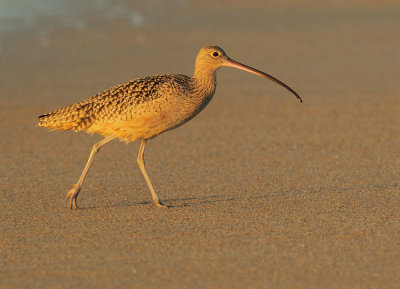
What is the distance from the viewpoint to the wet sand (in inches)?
222

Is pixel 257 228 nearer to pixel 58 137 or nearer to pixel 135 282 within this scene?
pixel 135 282

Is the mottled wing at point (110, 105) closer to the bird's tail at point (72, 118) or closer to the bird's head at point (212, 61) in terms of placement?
the bird's tail at point (72, 118)

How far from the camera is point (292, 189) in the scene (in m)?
8.00

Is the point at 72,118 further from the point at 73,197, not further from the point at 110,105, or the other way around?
the point at 73,197

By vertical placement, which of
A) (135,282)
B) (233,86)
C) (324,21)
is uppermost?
(324,21)

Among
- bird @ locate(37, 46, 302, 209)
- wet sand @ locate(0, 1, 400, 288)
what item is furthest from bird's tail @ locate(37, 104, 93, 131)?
wet sand @ locate(0, 1, 400, 288)

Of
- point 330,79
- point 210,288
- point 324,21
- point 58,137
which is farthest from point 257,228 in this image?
point 324,21

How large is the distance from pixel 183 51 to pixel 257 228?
12.3 m

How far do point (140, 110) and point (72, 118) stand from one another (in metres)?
0.69

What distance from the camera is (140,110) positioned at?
23.9 feet

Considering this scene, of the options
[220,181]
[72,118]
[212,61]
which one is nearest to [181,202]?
[220,181]

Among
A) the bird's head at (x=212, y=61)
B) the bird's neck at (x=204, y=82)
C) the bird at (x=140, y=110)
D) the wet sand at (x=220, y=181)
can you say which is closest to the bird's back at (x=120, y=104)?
the bird at (x=140, y=110)

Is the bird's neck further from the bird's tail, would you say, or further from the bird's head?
the bird's tail

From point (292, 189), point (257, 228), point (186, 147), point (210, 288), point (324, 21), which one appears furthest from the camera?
point (324, 21)
